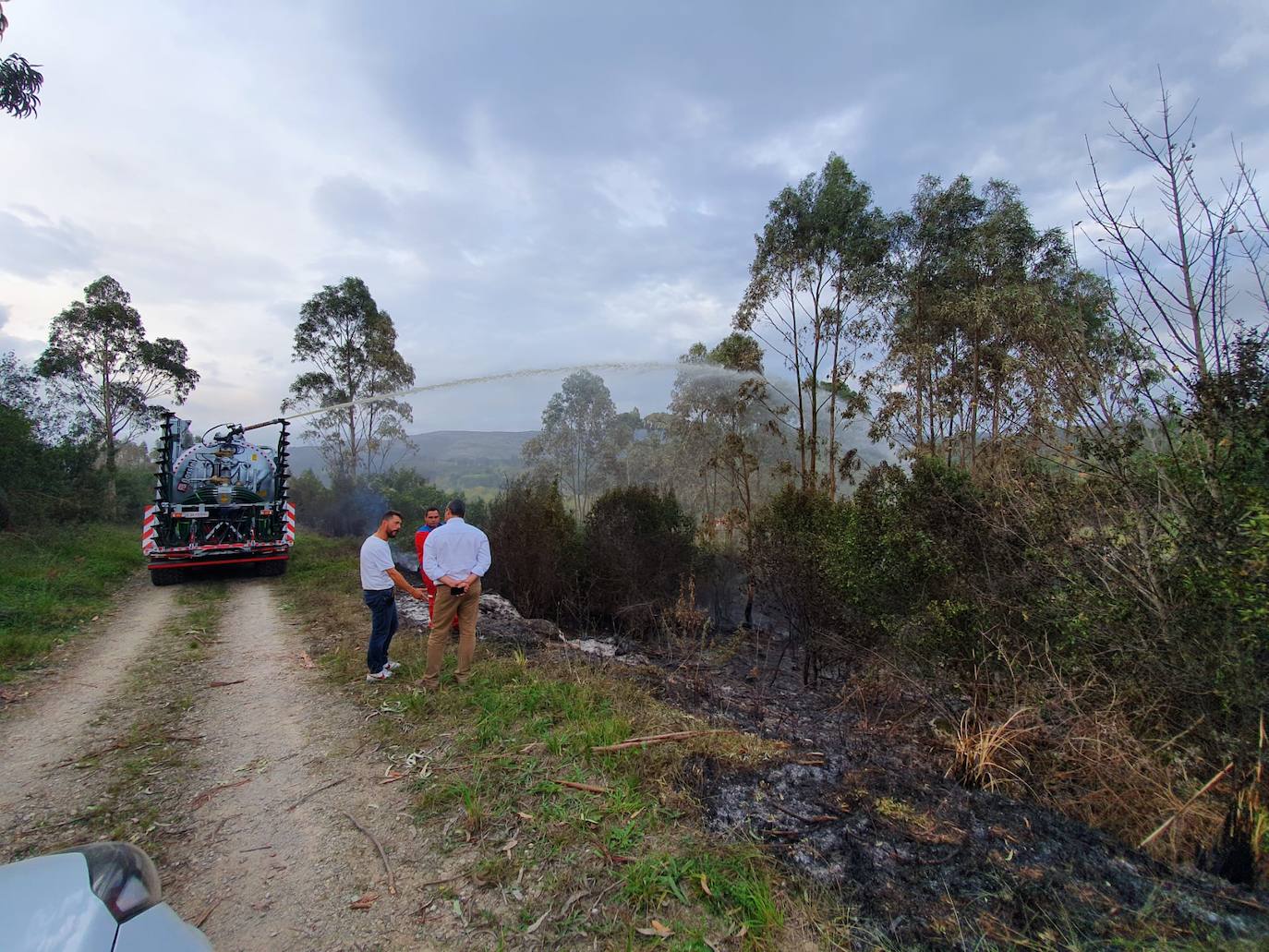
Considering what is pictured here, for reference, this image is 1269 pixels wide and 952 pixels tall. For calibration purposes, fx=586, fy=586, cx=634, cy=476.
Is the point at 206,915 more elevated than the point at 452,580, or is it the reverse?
the point at 452,580

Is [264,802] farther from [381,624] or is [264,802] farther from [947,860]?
[947,860]

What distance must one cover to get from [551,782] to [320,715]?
2648mm

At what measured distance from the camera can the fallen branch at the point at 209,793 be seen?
368 cm

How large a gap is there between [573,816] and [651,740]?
97cm

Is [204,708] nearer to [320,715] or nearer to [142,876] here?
[320,715]

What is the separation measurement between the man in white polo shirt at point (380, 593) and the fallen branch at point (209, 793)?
1935 mm

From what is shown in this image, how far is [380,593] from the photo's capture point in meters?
5.83

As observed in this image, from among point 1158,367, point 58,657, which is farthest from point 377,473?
point 1158,367

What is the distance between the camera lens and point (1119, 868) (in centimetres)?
290

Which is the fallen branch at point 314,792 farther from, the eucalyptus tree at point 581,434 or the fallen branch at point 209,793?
the eucalyptus tree at point 581,434

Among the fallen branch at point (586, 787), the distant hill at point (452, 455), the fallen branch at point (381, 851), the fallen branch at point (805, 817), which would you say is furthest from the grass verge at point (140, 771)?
the distant hill at point (452, 455)

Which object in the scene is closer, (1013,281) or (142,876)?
(142,876)

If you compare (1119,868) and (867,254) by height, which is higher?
(867,254)

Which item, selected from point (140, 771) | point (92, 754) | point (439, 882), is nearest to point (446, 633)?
point (140, 771)
